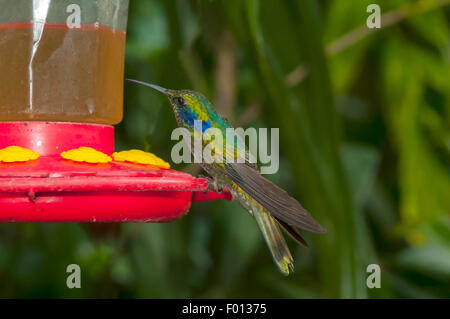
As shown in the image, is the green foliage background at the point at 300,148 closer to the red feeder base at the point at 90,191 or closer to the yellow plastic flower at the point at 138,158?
the yellow plastic flower at the point at 138,158

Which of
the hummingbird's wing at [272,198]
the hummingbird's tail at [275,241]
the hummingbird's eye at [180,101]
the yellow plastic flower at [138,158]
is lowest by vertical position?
the hummingbird's tail at [275,241]

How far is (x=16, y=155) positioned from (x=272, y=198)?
24.9 inches

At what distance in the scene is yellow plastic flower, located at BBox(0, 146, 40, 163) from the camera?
5.44 feet

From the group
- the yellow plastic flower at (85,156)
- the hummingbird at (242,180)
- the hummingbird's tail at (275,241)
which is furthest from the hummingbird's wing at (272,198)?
the yellow plastic flower at (85,156)

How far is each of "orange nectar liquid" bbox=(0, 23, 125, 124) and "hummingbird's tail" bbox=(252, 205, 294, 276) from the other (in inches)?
22.7

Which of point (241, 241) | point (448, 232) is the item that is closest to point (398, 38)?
point (448, 232)

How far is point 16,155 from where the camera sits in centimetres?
167

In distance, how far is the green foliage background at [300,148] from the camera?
2.55 m

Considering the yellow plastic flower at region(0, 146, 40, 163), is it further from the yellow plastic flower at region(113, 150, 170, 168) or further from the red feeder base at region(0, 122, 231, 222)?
the yellow plastic flower at region(113, 150, 170, 168)

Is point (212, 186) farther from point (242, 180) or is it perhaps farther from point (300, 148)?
point (300, 148)

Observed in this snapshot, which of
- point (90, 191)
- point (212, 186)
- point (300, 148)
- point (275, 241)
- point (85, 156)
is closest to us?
point (90, 191)

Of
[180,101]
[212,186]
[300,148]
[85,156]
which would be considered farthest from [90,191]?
[300,148]

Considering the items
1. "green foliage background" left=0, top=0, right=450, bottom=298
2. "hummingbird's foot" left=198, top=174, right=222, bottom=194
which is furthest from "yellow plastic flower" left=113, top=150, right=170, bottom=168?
"green foliage background" left=0, top=0, right=450, bottom=298

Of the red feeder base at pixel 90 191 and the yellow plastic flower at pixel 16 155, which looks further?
the yellow plastic flower at pixel 16 155
